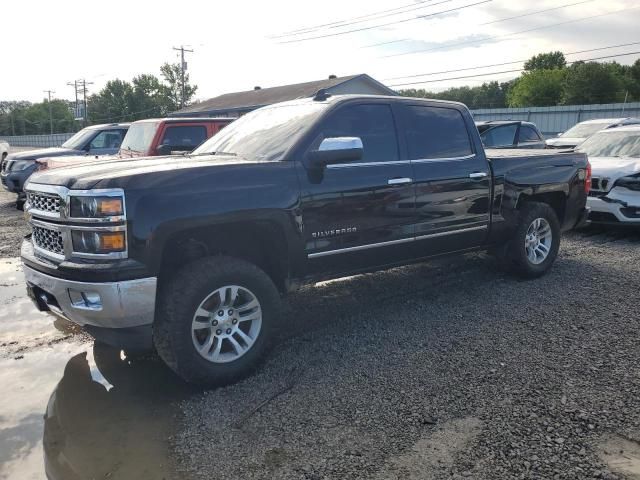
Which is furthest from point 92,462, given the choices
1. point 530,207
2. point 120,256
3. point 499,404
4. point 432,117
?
point 530,207

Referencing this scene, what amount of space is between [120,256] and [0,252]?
5.93m

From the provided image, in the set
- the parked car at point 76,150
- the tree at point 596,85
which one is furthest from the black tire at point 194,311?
the tree at point 596,85

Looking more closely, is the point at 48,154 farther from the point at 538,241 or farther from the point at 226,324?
the point at 538,241

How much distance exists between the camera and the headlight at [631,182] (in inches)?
323

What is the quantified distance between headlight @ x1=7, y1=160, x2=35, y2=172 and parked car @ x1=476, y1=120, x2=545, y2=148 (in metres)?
10.3

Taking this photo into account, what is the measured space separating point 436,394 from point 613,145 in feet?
26.6

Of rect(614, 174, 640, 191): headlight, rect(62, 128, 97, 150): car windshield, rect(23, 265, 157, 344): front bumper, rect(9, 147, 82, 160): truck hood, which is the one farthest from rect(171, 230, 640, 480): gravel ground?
rect(62, 128, 97, 150): car windshield

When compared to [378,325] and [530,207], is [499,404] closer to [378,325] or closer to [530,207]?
[378,325]

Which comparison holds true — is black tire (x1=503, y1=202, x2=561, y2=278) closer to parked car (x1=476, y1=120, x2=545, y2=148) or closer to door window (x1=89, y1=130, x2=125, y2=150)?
parked car (x1=476, y1=120, x2=545, y2=148)

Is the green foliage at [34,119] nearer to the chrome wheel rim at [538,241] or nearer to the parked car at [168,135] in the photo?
the parked car at [168,135]

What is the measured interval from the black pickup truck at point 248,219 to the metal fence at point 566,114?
976 inches

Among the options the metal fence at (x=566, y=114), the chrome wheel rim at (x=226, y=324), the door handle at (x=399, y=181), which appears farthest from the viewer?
the metal fence at (x=566, y=114)

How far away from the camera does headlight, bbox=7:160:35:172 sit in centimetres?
1245

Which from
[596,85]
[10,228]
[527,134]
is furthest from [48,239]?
[596,85]
